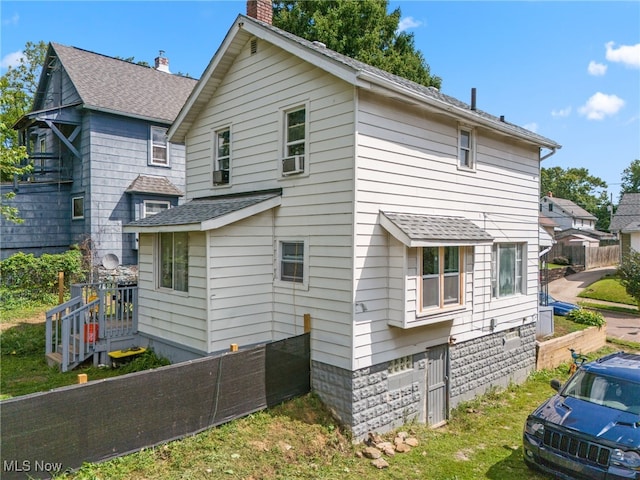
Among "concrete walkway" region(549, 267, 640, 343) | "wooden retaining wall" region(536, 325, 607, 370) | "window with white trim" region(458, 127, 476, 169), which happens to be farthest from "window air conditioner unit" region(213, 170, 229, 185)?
"concrete walkway" region(549, 267, 640, 343)

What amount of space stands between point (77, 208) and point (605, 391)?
2009cm

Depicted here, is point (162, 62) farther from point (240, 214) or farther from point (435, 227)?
point (435, 227)

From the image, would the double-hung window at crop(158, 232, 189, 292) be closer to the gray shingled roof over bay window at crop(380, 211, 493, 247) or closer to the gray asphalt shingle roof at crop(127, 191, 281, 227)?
the gray asphalt shingle roof at crop(127, 191, 281, 227)

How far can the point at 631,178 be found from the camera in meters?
75.6

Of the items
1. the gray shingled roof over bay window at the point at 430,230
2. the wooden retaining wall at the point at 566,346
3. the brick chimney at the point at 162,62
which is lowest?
the wooden retaining wall at the point at 566,346

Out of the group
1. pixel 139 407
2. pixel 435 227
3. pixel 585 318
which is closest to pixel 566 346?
pixel 585 318

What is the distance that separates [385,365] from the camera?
853 cm

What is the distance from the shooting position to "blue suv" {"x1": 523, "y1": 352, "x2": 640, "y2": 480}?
617 cm

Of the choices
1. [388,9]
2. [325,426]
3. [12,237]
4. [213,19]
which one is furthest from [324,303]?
[388,9]

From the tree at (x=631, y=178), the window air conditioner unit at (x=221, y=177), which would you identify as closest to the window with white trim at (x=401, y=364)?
the window air conditioner unit at (x=221, y=177)

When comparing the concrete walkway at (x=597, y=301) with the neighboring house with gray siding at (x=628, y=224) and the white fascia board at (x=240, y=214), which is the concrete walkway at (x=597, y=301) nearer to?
the neighboring house with gray siding at (x=628, y=224)

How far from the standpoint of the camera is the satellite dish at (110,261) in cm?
1722

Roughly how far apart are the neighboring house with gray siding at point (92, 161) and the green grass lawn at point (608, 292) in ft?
85.9

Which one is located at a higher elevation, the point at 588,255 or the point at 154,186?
the point at 154,186
